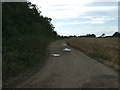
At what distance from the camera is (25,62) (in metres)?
13.4

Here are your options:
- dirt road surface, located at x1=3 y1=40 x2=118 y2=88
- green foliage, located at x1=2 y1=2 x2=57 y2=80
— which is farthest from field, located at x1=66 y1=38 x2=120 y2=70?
green foliage, located at x1=2 y1=2 x2=57 y2=80

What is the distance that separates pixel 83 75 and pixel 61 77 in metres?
1.26

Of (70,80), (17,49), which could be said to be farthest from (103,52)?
(70,80)

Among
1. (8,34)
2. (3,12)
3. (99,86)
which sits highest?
(3,12)

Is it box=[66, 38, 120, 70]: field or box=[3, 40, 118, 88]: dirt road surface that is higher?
box=[66, 38, 120, 70]: field

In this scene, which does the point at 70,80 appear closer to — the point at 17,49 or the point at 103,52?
the point at 17,49

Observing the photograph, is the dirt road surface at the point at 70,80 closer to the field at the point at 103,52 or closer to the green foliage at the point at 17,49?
the green foliage at the point at 17,49

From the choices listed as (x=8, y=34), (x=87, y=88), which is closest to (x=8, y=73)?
(x=87, y=88)

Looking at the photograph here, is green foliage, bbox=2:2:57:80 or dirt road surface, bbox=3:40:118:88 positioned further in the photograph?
green foliage, bbox=2:2:57:80

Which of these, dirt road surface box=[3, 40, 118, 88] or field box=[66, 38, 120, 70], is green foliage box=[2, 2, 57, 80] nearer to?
dirt road surface box=[3, 40, 118, 88]

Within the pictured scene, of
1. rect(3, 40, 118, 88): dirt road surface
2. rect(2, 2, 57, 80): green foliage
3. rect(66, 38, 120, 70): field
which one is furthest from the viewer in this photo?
rect(66, 38, 120, 70): field

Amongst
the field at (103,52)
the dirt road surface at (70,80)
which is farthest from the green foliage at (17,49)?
the field at (103,52)

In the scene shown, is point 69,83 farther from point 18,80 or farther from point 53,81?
point 18,80

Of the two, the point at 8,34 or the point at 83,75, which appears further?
the point at 8,34
